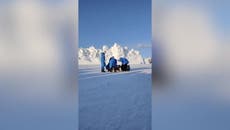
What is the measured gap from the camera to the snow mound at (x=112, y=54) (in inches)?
73.3

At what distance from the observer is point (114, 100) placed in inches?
74.7

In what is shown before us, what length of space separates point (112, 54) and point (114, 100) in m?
0.46

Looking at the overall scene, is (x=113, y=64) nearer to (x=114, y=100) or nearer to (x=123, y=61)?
(x=123, y=61)

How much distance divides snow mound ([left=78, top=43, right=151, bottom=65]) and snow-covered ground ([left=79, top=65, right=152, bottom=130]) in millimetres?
57

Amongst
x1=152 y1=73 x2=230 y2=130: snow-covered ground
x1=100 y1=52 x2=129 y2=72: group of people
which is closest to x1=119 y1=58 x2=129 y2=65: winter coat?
x1=100 y1=52 x2=129 y2=72: group of people

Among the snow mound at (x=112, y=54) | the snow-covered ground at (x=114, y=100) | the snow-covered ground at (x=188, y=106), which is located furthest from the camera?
the snow mound at (x=112, y=54)

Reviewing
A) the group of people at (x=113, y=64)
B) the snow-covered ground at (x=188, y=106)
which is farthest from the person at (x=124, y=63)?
the snow-covered ground at (x=188, y=106)

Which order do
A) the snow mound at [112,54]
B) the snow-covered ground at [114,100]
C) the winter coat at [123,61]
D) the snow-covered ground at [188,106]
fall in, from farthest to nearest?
the winter coat at [123,61] → the snow mound at [112,54] → the snow-covered ground at [114,100] → the snow-covered ground at [188,106]

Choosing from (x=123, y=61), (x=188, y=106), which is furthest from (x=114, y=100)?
(x=188, y=106)

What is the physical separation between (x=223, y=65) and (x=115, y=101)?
904mm

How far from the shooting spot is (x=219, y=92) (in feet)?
4.22

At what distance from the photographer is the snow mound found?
1862 millimetres

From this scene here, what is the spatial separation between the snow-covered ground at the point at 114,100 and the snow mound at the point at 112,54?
0.06 m

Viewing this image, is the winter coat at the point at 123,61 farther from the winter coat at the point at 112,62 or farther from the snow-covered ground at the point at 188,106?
the snow-covered ground at the point at 188,106
